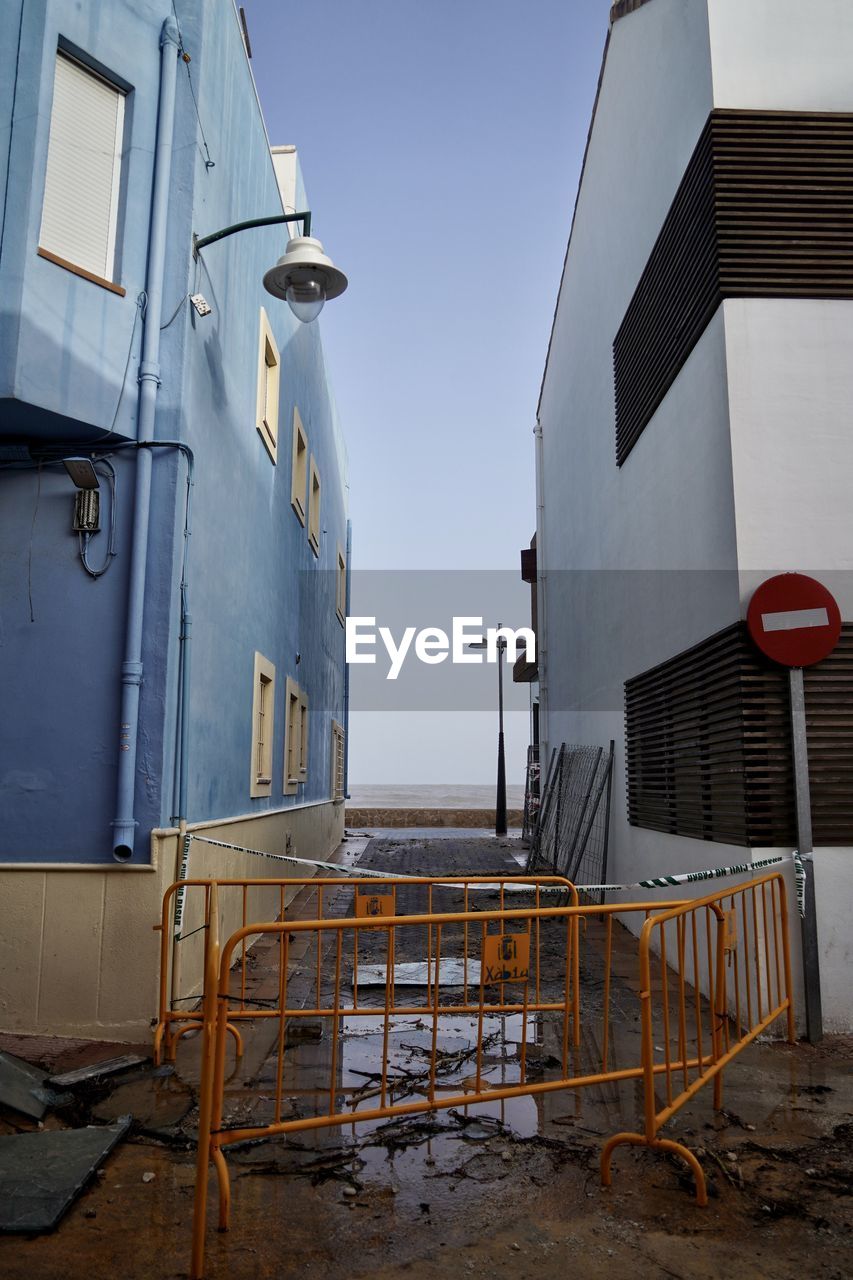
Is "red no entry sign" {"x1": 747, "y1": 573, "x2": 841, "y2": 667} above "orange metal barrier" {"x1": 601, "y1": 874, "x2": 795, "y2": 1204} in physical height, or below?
above

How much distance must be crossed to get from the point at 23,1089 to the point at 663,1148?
3.19m

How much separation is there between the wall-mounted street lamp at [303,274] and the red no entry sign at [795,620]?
400 cm

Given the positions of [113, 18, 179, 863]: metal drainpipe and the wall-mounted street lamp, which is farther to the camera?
the wall-mounted street lamp

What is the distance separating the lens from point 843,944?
254 inches

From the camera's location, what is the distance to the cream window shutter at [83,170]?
22.1 feet

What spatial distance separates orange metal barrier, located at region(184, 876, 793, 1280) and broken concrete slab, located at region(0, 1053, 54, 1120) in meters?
0.98

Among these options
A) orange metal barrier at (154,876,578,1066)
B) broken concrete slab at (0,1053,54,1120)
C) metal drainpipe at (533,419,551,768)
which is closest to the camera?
broken concrete slab at (0,1053,54,1120)

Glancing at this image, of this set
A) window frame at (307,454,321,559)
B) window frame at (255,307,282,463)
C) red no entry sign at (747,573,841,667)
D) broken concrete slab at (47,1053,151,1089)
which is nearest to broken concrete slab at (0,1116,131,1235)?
broken concrete slab at (47,1053,151,1089)

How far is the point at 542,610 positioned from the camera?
19.8 metres

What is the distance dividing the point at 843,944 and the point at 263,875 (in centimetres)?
610

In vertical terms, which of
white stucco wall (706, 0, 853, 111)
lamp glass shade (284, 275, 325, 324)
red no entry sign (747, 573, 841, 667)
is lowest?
red no entry sign (747, 573, 841, 667)

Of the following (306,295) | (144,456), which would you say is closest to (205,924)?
(144,456)

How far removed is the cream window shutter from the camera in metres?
6.74

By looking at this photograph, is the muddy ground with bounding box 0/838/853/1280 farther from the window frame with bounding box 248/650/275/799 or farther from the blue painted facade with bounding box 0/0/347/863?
the window frame with bounding box 248/650/275/799
